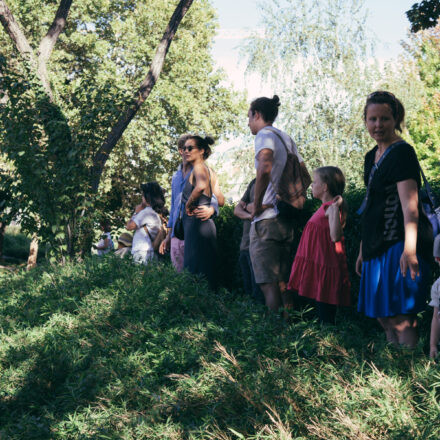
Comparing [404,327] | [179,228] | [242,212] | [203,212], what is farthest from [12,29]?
[404,327]

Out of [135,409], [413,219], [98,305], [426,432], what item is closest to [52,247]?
[98,305]

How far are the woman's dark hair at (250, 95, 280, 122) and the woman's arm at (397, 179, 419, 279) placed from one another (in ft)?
7.31

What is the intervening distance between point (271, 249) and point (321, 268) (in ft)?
1.67

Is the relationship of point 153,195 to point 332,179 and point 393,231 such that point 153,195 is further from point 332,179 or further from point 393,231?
point 393,231

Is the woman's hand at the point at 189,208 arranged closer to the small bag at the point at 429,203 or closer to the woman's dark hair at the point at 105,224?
the small bag at the point at 429,203

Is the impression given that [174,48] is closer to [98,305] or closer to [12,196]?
[12,196]

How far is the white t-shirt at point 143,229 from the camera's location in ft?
28.2

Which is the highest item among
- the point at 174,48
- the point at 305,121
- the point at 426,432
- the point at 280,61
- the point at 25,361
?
the point at 174,48

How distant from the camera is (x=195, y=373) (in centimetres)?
Answer: 356

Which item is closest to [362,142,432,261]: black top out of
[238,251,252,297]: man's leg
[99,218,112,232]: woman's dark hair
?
[238,251,252,297]: man's leg

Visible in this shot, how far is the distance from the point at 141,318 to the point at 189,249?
5.91 feet

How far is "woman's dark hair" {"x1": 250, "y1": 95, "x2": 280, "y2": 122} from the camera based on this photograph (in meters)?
5.74

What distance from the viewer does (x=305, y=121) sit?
17.8 metres

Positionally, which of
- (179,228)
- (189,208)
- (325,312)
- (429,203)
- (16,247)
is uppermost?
(429,203)
